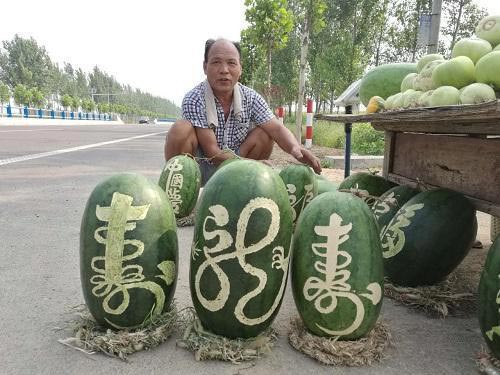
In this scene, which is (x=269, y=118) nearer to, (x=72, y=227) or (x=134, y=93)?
(x=72, y=227)

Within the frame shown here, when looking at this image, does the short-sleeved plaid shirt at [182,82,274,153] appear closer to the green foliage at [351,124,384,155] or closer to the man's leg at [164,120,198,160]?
the man's leg at [164,120,198,160]

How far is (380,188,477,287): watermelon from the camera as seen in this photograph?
8.73 feet

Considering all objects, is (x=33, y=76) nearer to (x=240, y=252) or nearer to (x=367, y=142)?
(x=367, y=142)

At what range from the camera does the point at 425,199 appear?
280cm

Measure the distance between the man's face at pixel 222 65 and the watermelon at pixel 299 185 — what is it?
1173 mm

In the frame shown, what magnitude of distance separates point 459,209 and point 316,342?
1373 millimetres

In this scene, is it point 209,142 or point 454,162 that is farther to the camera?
point 209,142

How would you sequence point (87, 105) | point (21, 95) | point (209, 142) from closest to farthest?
point (209, 142) → point (21, 95) → point (87, 105)

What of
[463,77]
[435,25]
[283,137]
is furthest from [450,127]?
[435,25]

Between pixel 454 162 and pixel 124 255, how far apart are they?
2.38 metres

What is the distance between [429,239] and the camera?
105 inches

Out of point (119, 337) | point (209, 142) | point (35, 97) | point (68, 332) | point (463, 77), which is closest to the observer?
point (119, 337)

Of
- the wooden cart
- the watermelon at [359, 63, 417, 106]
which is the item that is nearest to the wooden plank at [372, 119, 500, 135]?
the wooden cart

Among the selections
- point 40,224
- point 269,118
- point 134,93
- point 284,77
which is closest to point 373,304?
point 269,118
